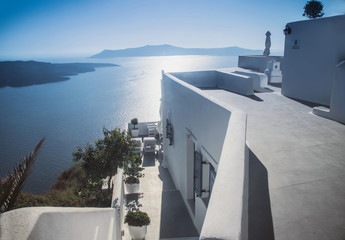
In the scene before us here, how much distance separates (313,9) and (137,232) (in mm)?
11134

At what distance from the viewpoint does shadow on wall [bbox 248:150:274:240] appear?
7.90ft

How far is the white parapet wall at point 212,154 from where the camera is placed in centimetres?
162

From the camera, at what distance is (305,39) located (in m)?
8.59

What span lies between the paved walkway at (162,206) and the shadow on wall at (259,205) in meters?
4.11

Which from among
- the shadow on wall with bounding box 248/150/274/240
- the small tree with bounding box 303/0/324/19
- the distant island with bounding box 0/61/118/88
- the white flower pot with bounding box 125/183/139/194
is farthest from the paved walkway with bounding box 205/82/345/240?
the distant island with bounding box 0/61/118/88

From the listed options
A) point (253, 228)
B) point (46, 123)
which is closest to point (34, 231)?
point (253, 228)

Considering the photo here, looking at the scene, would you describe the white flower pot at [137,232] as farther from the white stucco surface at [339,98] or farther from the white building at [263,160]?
the white stucco surface at [339,98]

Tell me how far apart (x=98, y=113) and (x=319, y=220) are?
2234 inches

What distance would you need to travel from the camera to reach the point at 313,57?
8320 millimetres

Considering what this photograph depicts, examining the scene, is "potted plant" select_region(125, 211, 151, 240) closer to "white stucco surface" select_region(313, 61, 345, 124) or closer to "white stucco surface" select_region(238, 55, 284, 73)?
"white stucco surface" select_region(313, 61, 345, 124)

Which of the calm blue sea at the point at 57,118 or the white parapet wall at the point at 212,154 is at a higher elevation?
the white parapet wall at the point at 212,154

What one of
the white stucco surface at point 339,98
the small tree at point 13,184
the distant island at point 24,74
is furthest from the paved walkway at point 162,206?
the distant island at point 24,74

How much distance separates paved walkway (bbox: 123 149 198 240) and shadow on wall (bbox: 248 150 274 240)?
4.11m

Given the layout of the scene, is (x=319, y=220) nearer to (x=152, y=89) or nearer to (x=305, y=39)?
(x=305, y=39)
